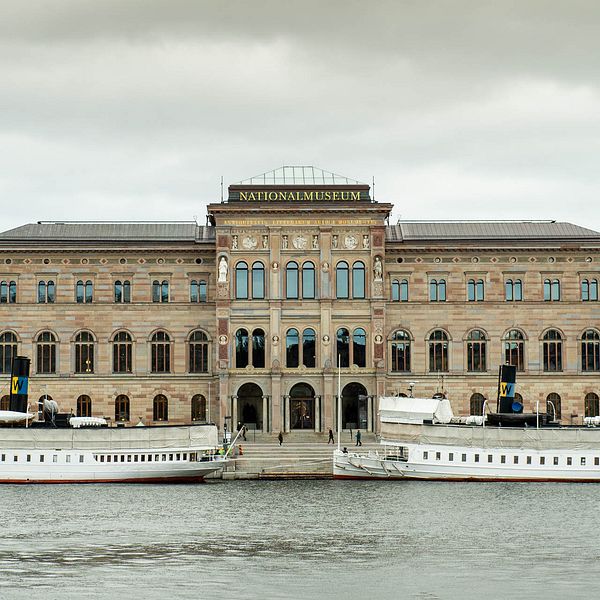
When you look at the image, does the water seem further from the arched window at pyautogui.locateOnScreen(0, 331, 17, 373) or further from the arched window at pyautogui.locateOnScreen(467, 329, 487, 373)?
the arched window at pyautogui.locateOnScreen(0, 331, 17, 373)

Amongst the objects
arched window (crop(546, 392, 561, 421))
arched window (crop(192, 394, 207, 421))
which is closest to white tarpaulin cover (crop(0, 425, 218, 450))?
arched window (crop(192, 394, 207, 421))

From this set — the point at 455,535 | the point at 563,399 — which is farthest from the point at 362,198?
the point at 455,535

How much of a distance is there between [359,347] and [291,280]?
7439 mm

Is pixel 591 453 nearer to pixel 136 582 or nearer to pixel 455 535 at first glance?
pixel 455 535

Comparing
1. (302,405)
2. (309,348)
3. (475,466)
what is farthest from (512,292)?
(475,466)

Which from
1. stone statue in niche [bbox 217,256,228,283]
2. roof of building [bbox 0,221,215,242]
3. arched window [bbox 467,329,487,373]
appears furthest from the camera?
roof of building [bbox 0,221,215,242]

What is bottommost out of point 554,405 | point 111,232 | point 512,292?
point 554,405

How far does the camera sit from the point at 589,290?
4375 inches

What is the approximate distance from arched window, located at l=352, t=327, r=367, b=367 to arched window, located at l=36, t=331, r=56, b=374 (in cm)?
2383

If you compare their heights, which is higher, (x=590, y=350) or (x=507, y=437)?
(x=590, y=350)

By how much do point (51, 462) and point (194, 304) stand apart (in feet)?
90.3

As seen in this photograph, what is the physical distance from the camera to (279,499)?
7388cm

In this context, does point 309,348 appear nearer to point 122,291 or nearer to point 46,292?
point 122,291

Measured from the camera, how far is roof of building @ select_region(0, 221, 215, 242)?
11181cm
